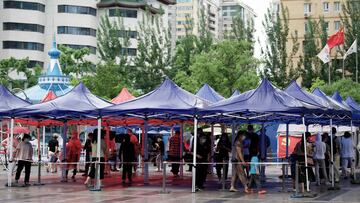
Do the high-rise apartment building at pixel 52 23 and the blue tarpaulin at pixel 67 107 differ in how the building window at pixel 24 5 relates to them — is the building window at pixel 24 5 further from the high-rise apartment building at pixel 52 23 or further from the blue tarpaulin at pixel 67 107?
the blue tarpaulin at pixel 67 107

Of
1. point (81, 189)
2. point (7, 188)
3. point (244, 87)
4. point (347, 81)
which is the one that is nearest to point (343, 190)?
point (81, 189)

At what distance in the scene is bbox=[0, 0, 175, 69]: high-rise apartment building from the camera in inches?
3342

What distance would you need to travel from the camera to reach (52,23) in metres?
88.0

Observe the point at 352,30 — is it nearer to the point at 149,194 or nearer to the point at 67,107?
the point at 67,107

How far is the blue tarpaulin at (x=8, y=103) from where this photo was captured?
23141 mm

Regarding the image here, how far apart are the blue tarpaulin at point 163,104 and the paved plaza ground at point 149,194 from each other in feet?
8.20

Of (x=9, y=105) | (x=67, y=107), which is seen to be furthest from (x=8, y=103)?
(x=67, y=107)

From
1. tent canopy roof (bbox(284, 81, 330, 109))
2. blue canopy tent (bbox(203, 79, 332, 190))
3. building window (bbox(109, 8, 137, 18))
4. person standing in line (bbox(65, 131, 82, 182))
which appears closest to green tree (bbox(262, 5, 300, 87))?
building window (bbox(109, 8, 137, 18))

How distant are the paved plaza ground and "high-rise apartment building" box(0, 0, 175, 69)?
60185 mm

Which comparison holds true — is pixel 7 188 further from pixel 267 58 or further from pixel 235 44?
pixel 267 58

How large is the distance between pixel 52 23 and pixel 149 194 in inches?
2763

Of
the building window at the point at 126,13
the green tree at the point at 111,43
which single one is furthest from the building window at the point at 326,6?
the green tree at the point at 111,43

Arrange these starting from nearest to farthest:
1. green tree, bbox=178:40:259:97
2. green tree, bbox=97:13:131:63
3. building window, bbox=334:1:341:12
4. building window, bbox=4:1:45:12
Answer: green tree, bbox=178:40:259:97, green tree, bbox=97:13:131:63, building window, bbox=334:1:341:12, building window, bbox=4:1:45:12

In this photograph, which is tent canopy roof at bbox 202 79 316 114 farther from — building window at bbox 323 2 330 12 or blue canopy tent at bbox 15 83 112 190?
building window at bbox 323 2 330 12
